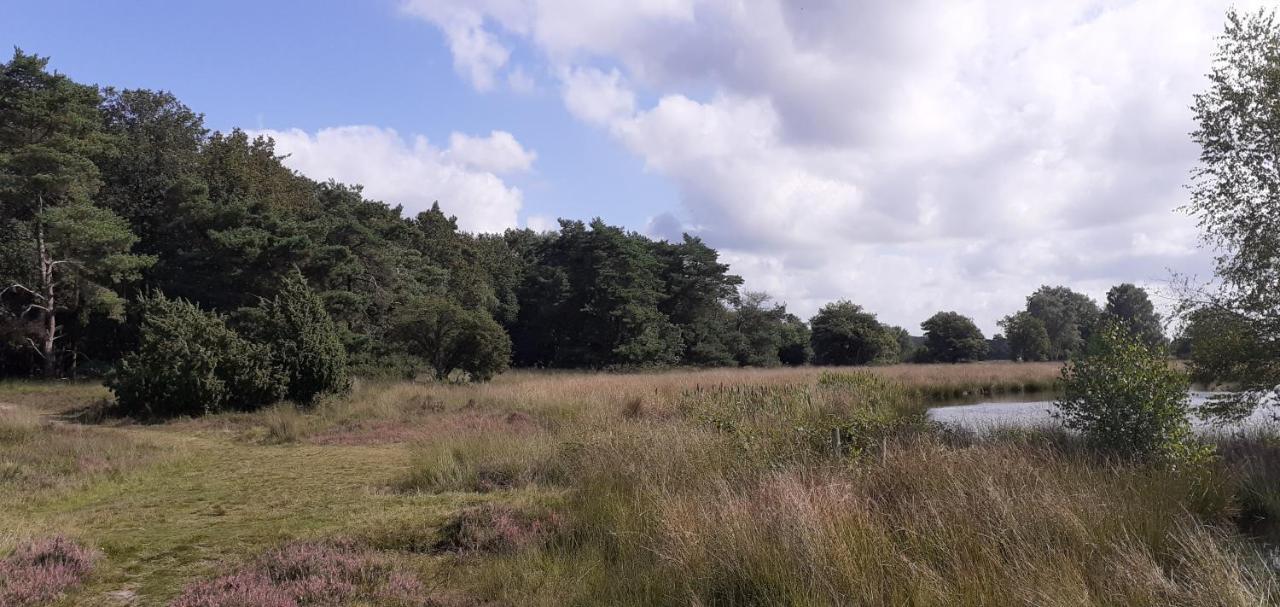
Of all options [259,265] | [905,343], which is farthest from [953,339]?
[259,265]

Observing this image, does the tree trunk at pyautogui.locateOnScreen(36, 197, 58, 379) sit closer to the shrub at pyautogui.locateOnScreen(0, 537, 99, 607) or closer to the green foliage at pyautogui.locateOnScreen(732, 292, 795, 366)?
the shrub at pyautogui.locateOnScreen(0, 537, 99, 607)

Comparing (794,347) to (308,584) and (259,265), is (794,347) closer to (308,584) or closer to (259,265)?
(259,265)

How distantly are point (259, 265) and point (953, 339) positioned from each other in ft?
182

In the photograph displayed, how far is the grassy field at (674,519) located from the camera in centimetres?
414

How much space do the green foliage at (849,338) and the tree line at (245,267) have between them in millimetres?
8389

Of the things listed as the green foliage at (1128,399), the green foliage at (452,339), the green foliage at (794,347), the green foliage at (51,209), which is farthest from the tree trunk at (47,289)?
the green foliage at (794,347)

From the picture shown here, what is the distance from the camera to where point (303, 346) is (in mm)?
20078

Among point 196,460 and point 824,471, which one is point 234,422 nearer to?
point 196,460

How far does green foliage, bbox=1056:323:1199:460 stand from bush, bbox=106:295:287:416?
1865 centimetres

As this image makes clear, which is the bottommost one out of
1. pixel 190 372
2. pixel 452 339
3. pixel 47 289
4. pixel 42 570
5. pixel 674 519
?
pixel 42 570

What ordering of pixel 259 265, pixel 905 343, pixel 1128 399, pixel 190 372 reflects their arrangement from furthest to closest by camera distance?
pixel 905 343, pixel 259 265, pixel 190 372, pixel 1128 399

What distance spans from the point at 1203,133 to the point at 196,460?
58.8ft

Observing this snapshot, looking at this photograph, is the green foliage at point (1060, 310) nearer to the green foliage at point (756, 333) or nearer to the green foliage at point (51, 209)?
the green foliage at point (756, 333)

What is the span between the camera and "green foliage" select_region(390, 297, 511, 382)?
1154 inches
